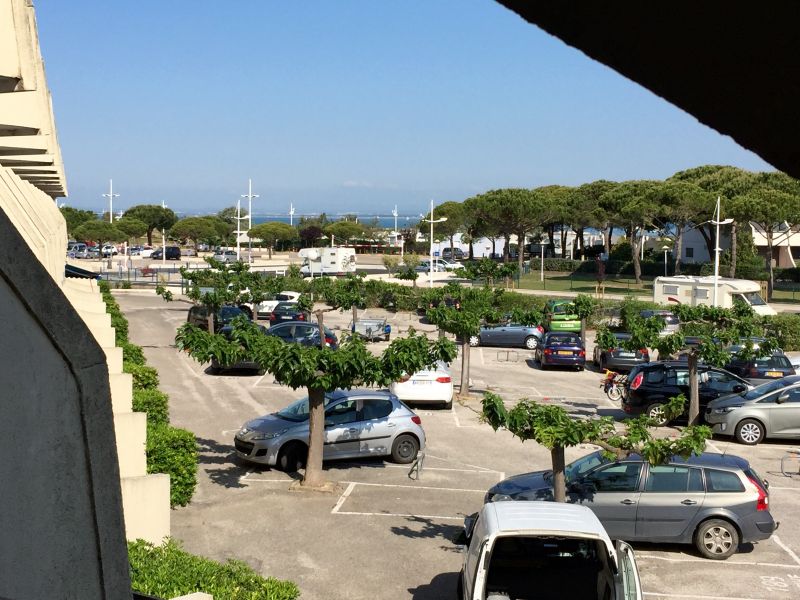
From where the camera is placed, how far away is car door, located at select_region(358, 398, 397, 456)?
16047 mm

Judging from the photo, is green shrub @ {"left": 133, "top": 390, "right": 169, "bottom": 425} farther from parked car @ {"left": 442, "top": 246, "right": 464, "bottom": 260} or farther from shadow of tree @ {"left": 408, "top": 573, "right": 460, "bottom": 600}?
parked car @ {"left": 442, "top": 246, "right": 464, "bottom": 260}

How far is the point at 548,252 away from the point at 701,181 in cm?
2205

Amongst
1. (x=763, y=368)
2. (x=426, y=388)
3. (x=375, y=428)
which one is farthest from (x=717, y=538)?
(x=763, y=368)

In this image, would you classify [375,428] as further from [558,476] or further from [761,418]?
[761,418]

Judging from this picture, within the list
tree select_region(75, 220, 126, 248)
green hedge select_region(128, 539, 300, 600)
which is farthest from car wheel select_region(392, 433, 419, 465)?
tree select_region(75, 220, 126, 248)

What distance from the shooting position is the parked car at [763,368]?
79.0 feet

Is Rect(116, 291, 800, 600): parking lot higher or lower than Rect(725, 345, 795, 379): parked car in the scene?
lower

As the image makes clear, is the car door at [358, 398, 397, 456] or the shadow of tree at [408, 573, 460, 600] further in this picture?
the car door at [358, 398, 397, 456]

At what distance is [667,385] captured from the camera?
20.3 metres

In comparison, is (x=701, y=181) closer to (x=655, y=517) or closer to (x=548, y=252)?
(x=548, y=252)

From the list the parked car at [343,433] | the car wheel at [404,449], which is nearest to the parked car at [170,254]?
the parked car at [343,433]

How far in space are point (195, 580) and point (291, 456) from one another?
8221mm

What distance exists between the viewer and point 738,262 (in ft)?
192

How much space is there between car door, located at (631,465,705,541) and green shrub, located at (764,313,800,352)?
74.4 ft
